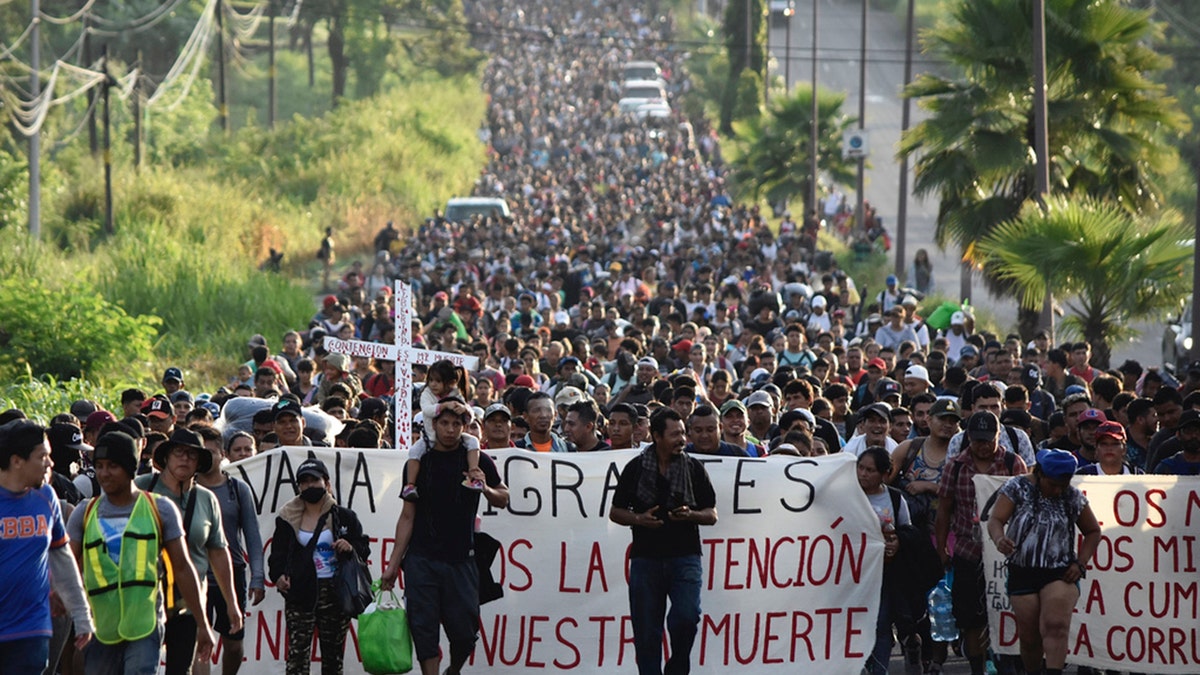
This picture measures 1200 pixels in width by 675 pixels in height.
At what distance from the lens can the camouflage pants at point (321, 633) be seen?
31.9ft

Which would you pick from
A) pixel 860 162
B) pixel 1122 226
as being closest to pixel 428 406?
pixel 1122 226

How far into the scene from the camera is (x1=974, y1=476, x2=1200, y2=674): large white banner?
1073cm

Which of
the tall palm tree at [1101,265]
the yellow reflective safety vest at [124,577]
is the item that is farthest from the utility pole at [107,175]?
the yellow reflective safety vest at [124,577]

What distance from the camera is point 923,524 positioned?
10852mm

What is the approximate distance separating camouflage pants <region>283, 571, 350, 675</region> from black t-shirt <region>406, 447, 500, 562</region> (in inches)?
20.8

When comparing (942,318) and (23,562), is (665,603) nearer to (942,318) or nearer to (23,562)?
(23,562)

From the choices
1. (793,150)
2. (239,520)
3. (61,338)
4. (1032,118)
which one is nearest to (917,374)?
(239,520)

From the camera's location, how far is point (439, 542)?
376 inches

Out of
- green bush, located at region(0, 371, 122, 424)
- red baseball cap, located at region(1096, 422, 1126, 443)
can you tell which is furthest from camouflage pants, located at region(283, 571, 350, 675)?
green bush, located at region(0, 371, 122, 424)

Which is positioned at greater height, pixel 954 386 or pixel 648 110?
pixel 648 110

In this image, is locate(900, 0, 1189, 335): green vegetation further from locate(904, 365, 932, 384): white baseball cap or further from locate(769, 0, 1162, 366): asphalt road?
locate(769, 0, 1162, 366): asphalt road

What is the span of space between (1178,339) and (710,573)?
645 inches

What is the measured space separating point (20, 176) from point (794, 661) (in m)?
31.1

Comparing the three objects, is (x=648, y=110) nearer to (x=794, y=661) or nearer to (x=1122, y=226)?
(x=1122, y=226)
